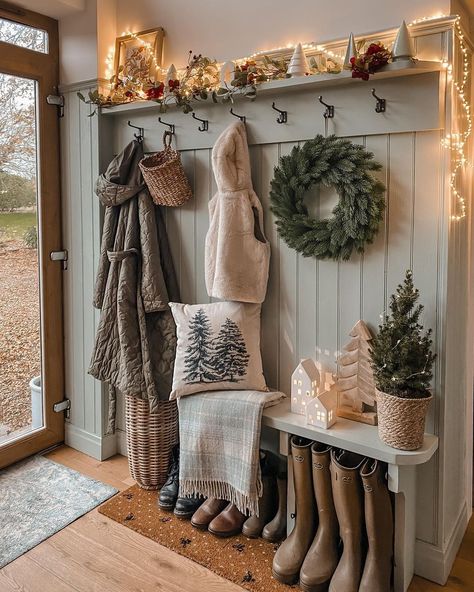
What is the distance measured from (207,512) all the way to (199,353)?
0.68 meters

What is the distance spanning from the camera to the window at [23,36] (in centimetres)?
264

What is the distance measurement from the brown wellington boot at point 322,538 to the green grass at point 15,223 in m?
1.78

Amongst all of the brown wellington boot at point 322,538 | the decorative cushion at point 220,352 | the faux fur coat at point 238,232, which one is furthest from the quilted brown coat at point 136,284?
the brown wellington boot at point 322,538

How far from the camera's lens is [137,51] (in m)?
2.66

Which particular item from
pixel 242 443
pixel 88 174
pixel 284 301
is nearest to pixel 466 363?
pixel 284 301

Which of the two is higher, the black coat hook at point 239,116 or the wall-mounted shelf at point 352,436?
the black coat hook at point 239,116

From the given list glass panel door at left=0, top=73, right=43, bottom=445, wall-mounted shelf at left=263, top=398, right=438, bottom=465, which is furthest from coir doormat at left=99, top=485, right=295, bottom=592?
glass panel door at left=0, top=73, right=43, bottom=445

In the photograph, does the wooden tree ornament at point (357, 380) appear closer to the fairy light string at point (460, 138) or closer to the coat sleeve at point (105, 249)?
the fairy light string at point (460, 138)

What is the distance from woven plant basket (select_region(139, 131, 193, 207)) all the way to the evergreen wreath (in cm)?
→ 45

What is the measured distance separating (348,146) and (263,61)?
0.54 metres

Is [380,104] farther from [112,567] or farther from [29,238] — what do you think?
[112,567]

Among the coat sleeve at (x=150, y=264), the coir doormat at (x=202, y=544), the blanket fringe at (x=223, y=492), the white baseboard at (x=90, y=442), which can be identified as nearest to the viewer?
the coir doormat at (x=202, y=544)

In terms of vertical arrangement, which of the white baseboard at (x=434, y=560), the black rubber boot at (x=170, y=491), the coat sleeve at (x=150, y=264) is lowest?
the white baseboard at (x=434, y=560)

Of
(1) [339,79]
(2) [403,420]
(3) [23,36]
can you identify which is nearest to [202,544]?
(2) [403,420]
